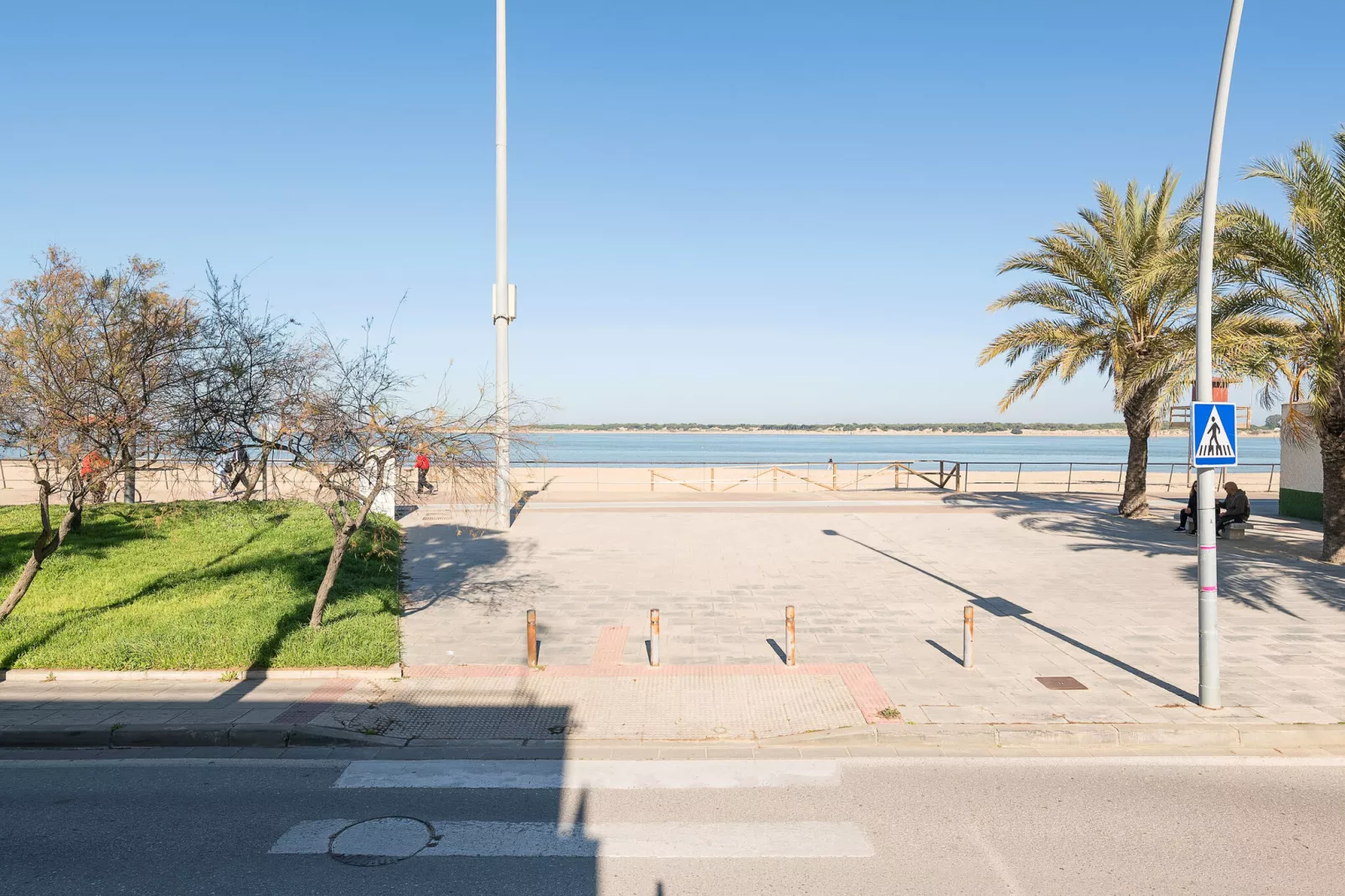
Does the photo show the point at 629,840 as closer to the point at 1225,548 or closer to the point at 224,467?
→ the point at 224,467

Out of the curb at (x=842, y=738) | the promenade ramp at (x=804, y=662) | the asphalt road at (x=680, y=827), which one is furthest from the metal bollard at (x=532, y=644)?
the asphalt road at (x=680, y=827)

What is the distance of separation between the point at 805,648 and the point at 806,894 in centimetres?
499

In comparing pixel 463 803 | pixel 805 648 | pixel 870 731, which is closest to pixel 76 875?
pixel 463 803

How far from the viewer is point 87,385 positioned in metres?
9.05

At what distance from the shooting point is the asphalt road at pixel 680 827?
4.70 metres

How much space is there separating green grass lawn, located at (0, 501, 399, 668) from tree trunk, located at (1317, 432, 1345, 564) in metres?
15.4

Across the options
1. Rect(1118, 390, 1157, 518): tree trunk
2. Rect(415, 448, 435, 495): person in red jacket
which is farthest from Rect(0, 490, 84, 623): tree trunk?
Rect(1118, 390, 1157, 518): tree trunk

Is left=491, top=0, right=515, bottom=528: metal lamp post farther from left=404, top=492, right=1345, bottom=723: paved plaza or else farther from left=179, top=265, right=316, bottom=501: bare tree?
left=179, top=265, right=316, bottom=501: bare tree

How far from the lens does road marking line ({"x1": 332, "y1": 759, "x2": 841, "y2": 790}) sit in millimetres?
6086

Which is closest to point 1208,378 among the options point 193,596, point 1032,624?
point 1032,624

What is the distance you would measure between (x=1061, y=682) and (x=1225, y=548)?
1053 cm

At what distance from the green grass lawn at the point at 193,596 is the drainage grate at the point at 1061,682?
22.6ft

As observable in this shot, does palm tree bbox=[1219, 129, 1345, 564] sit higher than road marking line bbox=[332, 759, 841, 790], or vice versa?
palm tree bbox=[1219, 129, 1345, 564]

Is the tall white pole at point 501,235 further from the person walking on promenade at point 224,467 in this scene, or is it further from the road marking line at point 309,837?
the road marking line at point 309,837
